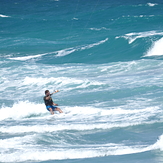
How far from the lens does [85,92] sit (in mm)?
18062

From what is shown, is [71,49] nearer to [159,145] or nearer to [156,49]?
[156,49]

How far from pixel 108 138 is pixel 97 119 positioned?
7.56 feet

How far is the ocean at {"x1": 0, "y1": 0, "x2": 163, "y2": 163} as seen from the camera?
9711mm

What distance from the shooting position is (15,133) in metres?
12.0

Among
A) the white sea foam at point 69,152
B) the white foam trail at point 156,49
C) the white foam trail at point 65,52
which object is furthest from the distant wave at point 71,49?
the white sea foam at point 69,152

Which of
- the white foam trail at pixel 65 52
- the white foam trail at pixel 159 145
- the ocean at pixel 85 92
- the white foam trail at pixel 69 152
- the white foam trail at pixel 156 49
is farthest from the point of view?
the white foam trail at pixel 65 52

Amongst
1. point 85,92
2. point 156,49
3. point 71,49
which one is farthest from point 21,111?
point 71,49

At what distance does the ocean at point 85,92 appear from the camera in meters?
9.71

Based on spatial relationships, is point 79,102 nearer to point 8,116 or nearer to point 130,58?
point 8,116

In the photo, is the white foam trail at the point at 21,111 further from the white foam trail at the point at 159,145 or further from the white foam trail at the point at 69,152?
the white foam trail at the point at 159,145

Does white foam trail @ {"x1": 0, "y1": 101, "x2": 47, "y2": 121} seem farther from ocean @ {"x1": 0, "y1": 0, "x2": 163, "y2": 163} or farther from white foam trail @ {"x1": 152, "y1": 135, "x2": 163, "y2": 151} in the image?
white foam trail @ {"x1": 152, "y1": 135, "x2": 163, "y2": 151}

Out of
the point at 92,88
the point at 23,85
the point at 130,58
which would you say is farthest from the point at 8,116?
the point at 130,58

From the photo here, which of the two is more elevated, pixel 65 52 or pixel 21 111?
pixel 65 52

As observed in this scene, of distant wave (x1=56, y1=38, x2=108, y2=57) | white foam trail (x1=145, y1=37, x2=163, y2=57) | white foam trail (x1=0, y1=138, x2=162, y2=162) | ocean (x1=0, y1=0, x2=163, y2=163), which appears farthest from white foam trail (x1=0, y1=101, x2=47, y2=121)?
distant wave (x1=56, y1=38, x2=108, y2=57)
